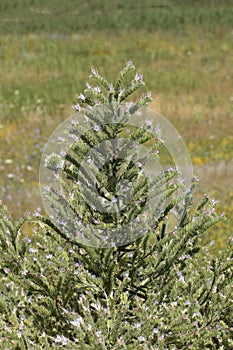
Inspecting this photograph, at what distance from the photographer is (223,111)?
17.3 meters

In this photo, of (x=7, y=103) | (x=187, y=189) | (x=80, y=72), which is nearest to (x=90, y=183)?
(x=187, y=189)

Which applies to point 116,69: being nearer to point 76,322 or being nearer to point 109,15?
point 109,15

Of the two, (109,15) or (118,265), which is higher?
(109,15)

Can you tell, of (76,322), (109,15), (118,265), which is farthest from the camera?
(109,15)

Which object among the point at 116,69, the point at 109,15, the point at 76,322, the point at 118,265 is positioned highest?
the point at 109,15

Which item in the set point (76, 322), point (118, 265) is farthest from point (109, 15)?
point (76, 322)

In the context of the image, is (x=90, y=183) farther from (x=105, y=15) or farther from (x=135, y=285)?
(x=105, y=15)

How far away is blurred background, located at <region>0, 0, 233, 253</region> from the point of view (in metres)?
13.3

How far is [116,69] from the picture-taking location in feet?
71.6

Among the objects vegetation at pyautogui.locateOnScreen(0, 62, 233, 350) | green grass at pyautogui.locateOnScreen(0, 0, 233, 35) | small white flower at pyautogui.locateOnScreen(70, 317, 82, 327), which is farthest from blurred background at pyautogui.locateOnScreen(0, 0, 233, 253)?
small white flower at pyautogui.locateOnScreen(70, 317, 82, 327)

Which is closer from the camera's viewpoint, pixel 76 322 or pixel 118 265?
pixel 76 322

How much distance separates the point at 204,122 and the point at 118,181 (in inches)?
495

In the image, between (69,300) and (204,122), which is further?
(204,122)

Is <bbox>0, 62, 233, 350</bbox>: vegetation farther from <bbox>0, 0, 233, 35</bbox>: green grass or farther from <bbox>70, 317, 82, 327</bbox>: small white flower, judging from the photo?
<bbox>0, 0, 233, 35</bbox>: green grass
